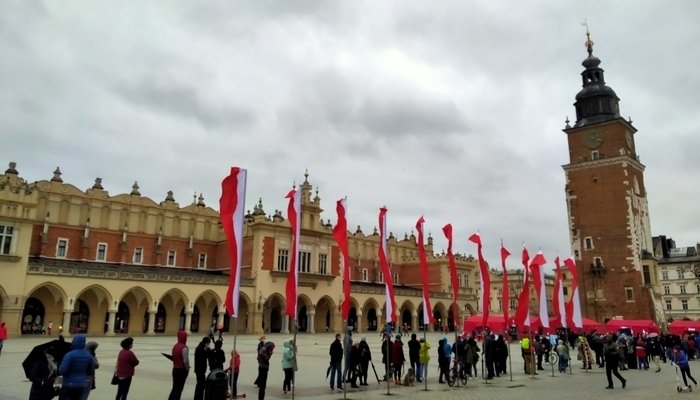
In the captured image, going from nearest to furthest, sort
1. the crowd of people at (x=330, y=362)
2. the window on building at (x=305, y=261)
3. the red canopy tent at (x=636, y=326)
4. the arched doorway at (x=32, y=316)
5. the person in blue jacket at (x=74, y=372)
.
Answer: the person in blue jacket at (x=74, y=372)
the crowd of people at (x=330, y=362)
the red canopy tent at (x=636, y=326)
the arched doorway at (x=32, y=316)
the window on building at (x=305, y=261)

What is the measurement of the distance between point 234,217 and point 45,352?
4484 millimetres

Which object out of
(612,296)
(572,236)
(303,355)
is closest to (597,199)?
(572,236)

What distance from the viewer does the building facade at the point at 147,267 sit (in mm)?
31047

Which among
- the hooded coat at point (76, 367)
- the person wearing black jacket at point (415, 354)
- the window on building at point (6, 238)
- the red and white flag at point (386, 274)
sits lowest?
the person wearing black jacket at point (415, 354)

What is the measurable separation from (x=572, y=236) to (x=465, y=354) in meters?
37.7

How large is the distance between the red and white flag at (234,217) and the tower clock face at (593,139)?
46906mm

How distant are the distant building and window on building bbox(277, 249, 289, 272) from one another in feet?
171

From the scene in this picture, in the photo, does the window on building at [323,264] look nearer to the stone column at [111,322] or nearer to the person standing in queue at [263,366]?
the stone column at [111,322]

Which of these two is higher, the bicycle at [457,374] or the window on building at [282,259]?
the window on building at [282,259]

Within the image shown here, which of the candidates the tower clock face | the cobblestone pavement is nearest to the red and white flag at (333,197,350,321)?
the cobblestone pavement

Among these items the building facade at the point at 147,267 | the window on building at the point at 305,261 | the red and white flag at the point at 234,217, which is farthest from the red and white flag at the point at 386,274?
the window on building at the point at 305,261

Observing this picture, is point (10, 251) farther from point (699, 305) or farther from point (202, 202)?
point (699, 305)

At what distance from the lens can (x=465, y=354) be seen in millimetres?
15875

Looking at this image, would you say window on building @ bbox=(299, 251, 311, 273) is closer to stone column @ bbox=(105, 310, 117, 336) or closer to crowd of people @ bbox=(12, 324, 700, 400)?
stone column @ bbox=(105, 310, 117, 336)
